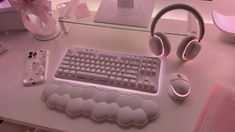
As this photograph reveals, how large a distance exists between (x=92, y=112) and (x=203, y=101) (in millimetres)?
332

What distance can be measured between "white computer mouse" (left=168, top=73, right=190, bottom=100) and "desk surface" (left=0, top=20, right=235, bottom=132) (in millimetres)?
22

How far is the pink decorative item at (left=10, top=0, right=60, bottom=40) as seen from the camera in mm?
866

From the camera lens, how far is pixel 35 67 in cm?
88

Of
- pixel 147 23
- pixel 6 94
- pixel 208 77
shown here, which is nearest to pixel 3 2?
pixel 6 94

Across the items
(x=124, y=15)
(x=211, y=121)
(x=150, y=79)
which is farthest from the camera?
(x=124, y=15)

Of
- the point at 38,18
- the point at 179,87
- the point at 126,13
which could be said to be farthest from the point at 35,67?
the point at 179,87

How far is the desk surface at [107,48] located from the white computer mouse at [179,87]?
0.07ft

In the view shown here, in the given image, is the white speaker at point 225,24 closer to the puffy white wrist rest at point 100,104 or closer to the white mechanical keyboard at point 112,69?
the white mechanical keyboard at point 112,69

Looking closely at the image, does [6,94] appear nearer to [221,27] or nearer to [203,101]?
[203,101]

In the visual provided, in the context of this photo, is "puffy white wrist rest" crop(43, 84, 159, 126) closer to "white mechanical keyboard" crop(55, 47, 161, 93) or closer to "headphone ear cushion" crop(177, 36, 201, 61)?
"white mechanical keyboard" crop(55, 47, 161, 93)

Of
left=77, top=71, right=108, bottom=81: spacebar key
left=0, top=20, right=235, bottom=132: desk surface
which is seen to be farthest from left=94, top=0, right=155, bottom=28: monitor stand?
left=77, top=71, right=108, bottom=81: spacebar key

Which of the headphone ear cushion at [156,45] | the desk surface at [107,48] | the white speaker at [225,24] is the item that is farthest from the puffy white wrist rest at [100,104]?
the white speaker at [225,24]

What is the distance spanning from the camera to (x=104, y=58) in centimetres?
86

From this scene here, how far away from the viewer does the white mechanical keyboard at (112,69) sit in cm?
79
